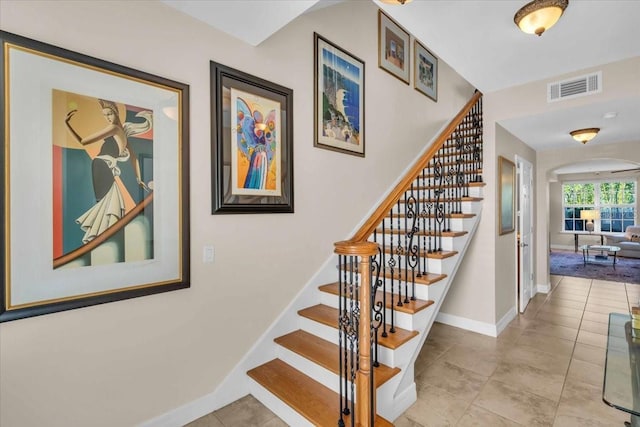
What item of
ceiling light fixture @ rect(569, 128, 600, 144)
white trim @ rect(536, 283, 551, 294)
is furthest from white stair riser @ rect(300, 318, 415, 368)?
white trim @ rect(536, 283, 551, 294)

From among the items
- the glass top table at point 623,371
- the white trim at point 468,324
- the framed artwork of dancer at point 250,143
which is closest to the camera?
the glass top table at point 623,371

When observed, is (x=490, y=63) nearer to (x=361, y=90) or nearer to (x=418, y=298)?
(x=361, y=90)

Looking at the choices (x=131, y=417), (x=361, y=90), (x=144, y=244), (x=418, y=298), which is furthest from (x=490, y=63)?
(x=131, y=417)

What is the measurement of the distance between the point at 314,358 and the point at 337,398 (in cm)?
29

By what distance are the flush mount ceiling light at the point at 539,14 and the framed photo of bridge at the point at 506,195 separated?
1.75 metres

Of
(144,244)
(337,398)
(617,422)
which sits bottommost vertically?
(617,422)

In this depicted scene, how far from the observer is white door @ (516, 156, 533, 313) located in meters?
4.38

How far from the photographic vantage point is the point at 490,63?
2926 millimetres

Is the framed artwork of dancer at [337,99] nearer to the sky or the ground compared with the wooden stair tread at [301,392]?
nearer to the sky

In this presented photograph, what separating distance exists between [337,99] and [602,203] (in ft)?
36.9

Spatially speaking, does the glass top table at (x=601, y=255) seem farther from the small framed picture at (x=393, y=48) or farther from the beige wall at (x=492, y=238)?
the small framed picture at (x=393, y=48)

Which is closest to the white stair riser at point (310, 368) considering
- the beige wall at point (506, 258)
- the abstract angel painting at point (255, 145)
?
the abstract angel painting at point (255, 145)

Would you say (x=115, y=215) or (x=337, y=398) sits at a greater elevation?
(x=115, y=215)

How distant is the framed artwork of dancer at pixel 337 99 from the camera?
9.37 feet
